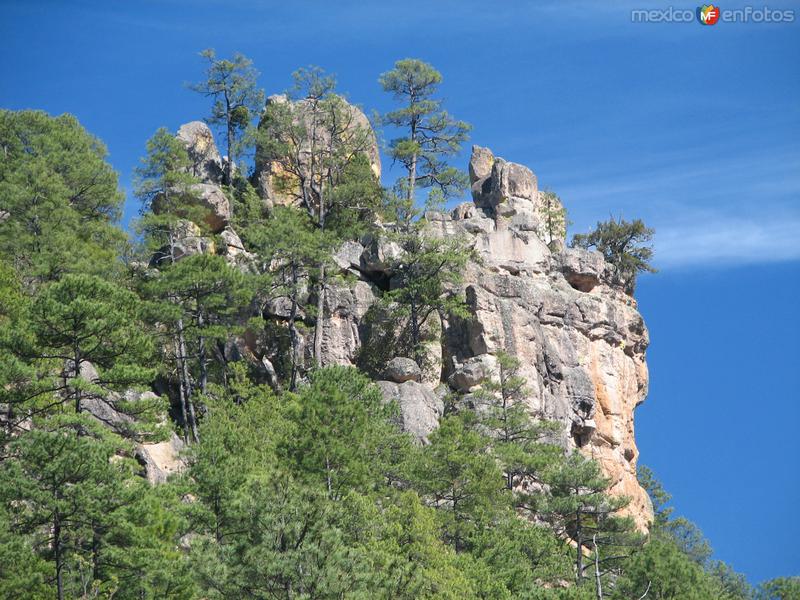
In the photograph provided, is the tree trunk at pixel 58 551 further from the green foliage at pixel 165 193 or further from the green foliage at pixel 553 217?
the green foliage at pixel 553 217

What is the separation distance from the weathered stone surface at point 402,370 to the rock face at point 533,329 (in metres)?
0.06

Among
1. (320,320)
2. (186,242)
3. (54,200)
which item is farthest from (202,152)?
(320,320)

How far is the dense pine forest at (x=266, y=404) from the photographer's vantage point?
2547 centimetres

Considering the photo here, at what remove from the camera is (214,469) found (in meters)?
29.1

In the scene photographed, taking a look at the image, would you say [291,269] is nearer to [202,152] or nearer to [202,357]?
[202,357]

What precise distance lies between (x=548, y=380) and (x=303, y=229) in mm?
12537

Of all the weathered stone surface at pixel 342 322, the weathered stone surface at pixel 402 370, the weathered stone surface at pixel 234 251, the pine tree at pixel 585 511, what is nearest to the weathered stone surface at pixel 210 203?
the weathered stone surface at pixel 234 251

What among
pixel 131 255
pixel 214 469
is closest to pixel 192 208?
pixel 131 255

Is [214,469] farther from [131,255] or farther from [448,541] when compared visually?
[131,255]

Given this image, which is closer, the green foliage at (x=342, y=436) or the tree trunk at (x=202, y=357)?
the green foliage at (x=342, y=436)

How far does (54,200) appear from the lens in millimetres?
44844

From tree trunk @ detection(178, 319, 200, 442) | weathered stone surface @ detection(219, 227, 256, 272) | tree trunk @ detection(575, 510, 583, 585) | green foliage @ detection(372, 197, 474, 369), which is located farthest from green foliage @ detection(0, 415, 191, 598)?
green foliage @ detection(372, 197, 474, 369)

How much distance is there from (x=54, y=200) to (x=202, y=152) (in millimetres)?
13828

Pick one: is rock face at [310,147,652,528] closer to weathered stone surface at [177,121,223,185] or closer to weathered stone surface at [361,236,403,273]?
weathered stone surface at [361,236,403,273]
